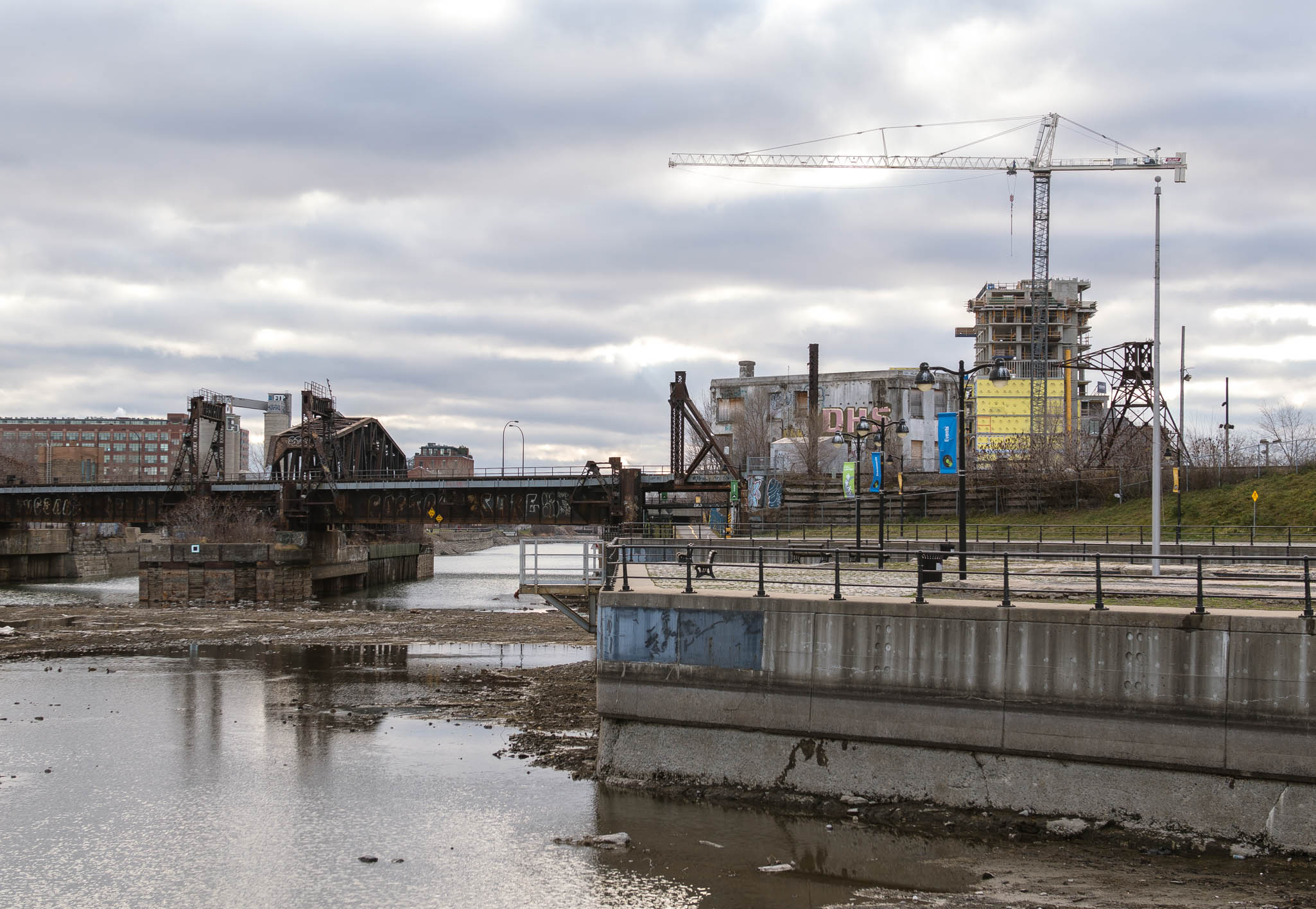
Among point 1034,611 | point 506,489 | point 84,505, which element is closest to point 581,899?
point 1034,611

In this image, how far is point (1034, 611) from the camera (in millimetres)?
17141

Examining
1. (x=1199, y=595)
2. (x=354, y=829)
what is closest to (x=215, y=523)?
(x=354, y=829)

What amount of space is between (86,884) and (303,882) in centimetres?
301

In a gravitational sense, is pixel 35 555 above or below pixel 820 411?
below

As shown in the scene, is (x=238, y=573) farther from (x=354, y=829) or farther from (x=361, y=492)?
(x=354, y=829)

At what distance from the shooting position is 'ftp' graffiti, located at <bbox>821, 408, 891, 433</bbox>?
342 ft

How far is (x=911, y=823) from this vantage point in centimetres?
1697

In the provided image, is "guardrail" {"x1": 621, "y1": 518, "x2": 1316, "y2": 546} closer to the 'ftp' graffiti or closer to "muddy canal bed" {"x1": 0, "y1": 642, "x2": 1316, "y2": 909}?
"muddy canal bed" {"x1": 0, "y1": 642, "x2": 1316, "y2": 909}

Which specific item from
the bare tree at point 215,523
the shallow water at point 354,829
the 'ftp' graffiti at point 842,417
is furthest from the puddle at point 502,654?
the 'ftp' graffiti at point 842,417

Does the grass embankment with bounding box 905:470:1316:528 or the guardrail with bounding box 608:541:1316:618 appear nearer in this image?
the guardrail with bounding box 608:541:1316:618

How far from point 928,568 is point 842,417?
88475mm

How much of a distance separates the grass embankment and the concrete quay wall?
30.0 m

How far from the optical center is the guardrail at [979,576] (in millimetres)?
16734

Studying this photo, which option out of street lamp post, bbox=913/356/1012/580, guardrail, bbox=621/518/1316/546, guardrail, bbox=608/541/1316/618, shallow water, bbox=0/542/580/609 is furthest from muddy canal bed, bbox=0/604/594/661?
street lamp post, bbox=913/356/1012/580
